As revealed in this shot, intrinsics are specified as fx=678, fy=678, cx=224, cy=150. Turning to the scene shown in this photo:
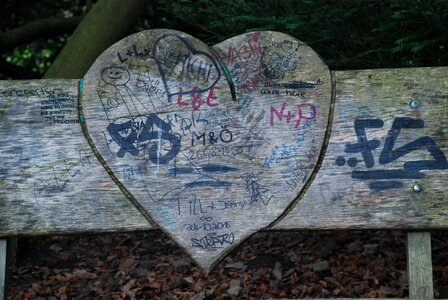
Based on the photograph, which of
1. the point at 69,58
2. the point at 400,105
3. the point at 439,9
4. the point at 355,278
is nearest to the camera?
the point at 400,105

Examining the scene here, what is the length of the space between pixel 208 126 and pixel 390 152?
0.86 meters

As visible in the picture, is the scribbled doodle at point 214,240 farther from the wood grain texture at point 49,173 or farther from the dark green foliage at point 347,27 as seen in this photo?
the dark green foliage at point 347,27

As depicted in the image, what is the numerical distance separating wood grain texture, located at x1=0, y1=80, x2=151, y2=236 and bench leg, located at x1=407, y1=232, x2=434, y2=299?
127 centimetres

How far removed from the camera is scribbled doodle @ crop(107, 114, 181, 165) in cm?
320

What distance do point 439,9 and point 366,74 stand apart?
0.68m

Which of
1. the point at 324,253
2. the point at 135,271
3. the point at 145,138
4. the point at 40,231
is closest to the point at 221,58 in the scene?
the point at 145,138

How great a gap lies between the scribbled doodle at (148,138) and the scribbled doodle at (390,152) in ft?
2.59

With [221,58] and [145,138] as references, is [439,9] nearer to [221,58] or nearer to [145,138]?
[221,58]

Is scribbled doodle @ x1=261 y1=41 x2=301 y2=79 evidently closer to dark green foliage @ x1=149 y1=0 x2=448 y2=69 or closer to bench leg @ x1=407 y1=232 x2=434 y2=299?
dark green foliage @ x1=149 y1=0 x2=448 y2=69

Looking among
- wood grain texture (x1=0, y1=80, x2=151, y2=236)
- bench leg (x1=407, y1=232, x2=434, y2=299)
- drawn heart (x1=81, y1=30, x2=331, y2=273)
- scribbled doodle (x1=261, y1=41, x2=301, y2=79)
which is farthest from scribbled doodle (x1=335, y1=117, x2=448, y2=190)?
wood grain texture (x1=0, y1=80, x2=151, y2=236)

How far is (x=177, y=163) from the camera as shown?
3197 millimetres

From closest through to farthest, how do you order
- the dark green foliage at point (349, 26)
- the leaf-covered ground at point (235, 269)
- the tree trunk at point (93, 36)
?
1. the dark green foliage at point (349, 26)
2. the leaf-covered ground at point (235, 269)
3. the tree trunk at point (93, 36)

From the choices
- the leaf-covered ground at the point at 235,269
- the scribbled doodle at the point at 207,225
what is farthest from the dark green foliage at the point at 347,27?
the scribbled doodle at the point at 207,225

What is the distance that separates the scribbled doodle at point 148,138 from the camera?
320cm
